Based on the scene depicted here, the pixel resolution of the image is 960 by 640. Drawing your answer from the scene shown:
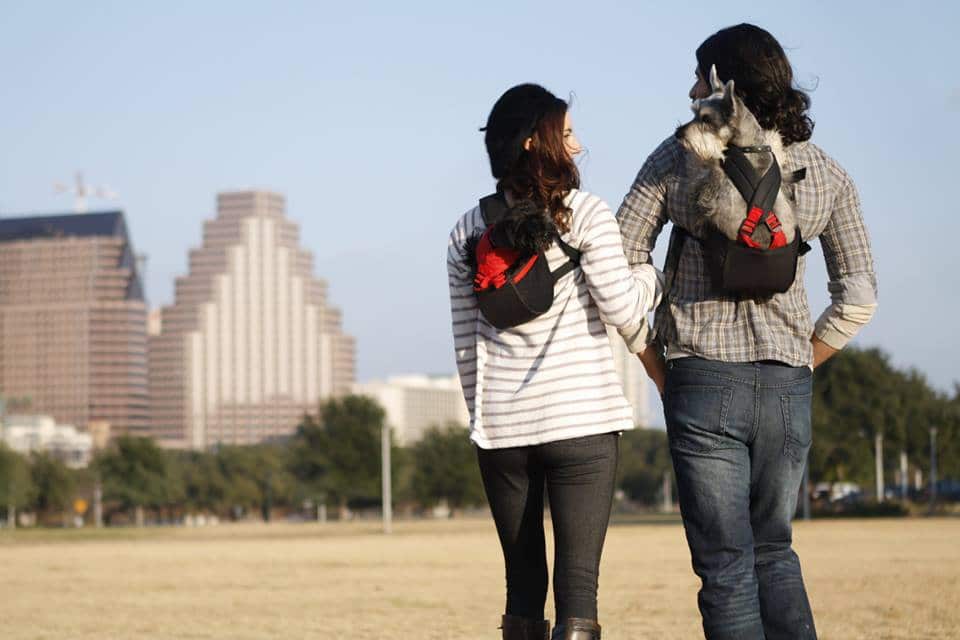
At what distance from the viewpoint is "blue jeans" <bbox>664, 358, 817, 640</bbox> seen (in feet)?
11.4

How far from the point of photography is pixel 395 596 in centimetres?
1224

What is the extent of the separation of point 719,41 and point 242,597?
9.68 m

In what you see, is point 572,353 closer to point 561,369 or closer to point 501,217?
point 561,369

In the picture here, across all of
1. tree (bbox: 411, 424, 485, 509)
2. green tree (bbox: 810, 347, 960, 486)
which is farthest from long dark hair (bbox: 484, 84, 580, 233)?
tree (bbox: 411, 424, 485, 509)

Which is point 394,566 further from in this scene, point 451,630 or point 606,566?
point 451,630

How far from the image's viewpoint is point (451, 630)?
851 centimetres

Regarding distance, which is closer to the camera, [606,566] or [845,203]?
[845,203]

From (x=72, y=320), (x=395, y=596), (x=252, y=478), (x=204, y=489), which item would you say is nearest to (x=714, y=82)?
(x=395, y=596)

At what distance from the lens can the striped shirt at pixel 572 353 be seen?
3586 millimetres

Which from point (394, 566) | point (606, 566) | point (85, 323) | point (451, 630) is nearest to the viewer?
point (451, 630)

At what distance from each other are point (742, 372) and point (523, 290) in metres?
0.58

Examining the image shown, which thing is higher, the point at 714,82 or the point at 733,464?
the point at 714,82

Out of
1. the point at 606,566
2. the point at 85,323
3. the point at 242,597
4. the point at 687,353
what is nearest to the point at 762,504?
the point at 687,353

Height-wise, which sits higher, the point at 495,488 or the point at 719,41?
the point at 719,41
